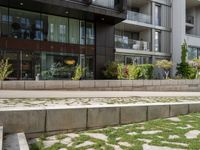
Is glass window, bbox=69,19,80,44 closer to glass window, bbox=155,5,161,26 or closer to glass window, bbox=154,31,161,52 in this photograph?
glass window, bbox=154,31,161,52

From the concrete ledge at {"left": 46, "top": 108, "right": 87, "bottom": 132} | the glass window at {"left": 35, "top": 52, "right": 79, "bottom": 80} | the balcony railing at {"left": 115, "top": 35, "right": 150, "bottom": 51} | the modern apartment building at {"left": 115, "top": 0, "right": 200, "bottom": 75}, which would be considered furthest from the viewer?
the modern apartment building at {"left": 115, "top": 0, "right": 200, "bottom": 75}

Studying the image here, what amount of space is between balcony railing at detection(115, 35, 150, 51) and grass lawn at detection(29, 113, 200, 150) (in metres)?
22.1

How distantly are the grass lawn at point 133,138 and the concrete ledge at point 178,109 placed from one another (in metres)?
1.02

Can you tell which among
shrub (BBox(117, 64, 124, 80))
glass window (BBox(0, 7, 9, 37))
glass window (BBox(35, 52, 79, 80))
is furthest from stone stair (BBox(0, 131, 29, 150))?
glass window (BBox(35, 52, 79, 80))

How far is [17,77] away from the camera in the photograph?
20062 millimetres

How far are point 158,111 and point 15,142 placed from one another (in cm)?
392

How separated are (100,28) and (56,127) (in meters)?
18.2

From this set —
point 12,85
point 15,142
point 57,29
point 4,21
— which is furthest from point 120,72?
point 15,142

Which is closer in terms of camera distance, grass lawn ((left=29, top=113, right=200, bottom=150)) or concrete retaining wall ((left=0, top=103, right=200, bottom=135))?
grass lawn ((left=29, top=113, right=200, bottom=150))

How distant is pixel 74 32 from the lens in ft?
75.6

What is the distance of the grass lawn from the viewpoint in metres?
5.14

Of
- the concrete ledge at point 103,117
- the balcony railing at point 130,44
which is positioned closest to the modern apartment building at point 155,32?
the balcony railing at point 130,44

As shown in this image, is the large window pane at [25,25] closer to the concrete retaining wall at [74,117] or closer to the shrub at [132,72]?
the shrub at [132,72]

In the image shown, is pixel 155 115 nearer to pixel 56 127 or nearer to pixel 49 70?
pixel 56 127
